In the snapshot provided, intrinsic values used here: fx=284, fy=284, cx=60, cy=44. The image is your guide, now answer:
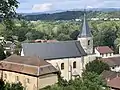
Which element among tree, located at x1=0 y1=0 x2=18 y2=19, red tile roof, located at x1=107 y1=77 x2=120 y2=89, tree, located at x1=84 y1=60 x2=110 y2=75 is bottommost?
tree, located at x1=84 y1=60 x2=110 y2=75

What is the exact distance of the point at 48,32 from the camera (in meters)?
110

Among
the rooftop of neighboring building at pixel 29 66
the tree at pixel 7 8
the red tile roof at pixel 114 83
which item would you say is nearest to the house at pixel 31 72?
the rooftop of neighboring building at pixel 29 66

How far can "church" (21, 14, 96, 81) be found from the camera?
39812 millimetres

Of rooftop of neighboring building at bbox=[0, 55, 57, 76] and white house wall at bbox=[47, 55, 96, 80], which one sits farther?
white house wall at bbox=[47, 55, 96, 80]

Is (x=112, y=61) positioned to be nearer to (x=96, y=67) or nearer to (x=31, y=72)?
(x=96, y=67)

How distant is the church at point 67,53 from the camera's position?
3981cm

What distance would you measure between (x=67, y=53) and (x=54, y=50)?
6.66 feet

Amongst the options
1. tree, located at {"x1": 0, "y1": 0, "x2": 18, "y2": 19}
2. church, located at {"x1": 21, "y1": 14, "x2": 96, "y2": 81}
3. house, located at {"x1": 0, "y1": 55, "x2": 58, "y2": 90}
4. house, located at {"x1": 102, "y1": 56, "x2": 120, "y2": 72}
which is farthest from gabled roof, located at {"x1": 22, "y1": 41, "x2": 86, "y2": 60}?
tree, located at {"x1": 0, "y1": 0, "x2": 18, "y2": 19}

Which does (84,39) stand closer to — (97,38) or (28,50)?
(28,50)

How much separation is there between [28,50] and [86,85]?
23053mm

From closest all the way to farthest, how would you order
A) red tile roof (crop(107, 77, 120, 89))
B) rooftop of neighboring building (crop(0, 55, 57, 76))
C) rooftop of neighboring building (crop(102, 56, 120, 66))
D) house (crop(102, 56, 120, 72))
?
red tile roof (crop(107, 77, 120, 89)) → rooftop of neighboring building (crop(0, 55, 57, 76)) → house (crop(102, 56, 120, 72)) → rooftop of neighboring building (crop(102, 56, 120, 66))

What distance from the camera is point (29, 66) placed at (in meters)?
36.9

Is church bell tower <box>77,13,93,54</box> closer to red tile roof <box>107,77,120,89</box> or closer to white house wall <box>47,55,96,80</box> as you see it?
white house wall <box>47,55,96,80</box>

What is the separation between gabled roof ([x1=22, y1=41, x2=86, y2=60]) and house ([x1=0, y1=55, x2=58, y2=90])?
63.5 inches
